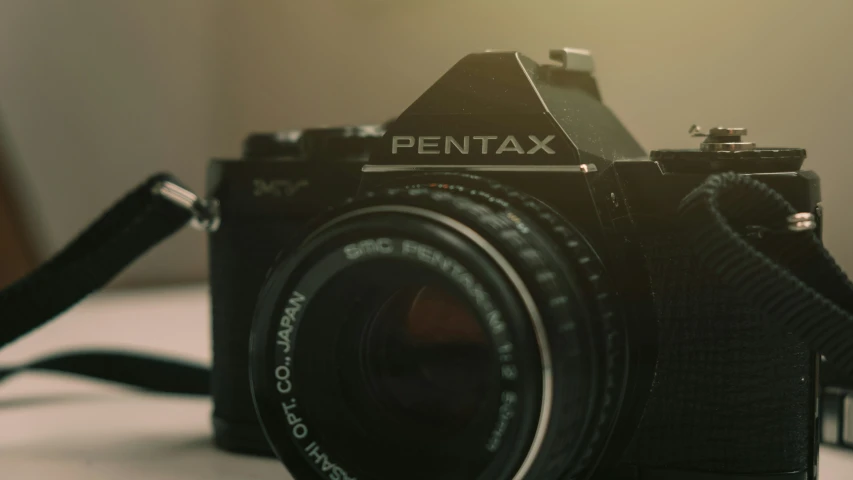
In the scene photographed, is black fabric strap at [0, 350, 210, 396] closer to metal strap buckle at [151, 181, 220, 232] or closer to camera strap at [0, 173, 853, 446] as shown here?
camera strap at [0, 173, 853, 446]

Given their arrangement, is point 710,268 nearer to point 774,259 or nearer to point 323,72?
point 774,259

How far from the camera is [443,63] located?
1095 mm

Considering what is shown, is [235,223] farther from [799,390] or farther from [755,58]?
[755,58]

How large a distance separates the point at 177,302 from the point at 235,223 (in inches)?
31.6

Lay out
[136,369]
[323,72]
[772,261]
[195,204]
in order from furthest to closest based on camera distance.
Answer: [323,72] < [136,369] < [195,204] < [772,261]

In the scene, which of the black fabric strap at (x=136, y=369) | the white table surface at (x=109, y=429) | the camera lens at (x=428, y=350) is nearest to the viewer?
the camera lens at (x=428, y=350)

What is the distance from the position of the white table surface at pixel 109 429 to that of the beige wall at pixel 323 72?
0.39 m

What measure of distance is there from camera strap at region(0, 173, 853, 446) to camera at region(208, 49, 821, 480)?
0.10ft

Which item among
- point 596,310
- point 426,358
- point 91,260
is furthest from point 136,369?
point 596,310

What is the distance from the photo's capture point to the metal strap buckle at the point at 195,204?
66 centimetres

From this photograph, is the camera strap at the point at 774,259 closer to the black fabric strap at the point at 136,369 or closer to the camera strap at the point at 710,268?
the camera strap at the point at 710,268

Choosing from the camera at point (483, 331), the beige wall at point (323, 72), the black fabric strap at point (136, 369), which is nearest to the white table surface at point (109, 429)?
the black fabric strap at point (136, 369)

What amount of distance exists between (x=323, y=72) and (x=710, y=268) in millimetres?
947

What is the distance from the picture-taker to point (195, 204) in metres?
0.66
